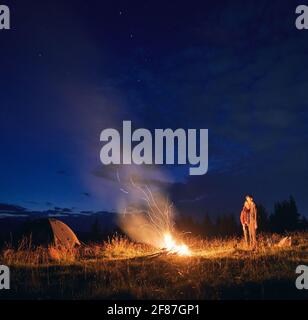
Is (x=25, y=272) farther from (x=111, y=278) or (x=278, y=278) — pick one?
(x=278, y=278)

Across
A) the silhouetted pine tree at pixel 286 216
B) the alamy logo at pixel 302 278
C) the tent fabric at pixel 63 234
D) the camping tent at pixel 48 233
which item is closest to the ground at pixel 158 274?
the alamy logo at pixel 302 278

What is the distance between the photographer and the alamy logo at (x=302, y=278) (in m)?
10.8

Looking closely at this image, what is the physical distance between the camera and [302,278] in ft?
36.6

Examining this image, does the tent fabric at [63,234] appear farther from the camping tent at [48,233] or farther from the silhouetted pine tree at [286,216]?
the silhouetted pine tree at [286,216]

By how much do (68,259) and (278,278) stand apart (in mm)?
6847

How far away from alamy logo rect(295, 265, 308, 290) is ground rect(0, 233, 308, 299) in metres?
0.12

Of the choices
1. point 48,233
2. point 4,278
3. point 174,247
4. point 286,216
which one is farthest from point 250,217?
point 286,216

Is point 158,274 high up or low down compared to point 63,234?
down

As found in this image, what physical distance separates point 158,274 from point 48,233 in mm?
7788

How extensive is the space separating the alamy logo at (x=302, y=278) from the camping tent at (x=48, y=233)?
9.26 metres

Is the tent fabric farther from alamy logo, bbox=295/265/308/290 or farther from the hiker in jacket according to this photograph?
alamy logo, bbox=295/265/308/290

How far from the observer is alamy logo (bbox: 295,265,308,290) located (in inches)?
425

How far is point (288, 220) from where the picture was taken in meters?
41.1

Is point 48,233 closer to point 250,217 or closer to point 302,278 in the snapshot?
point 250,217
